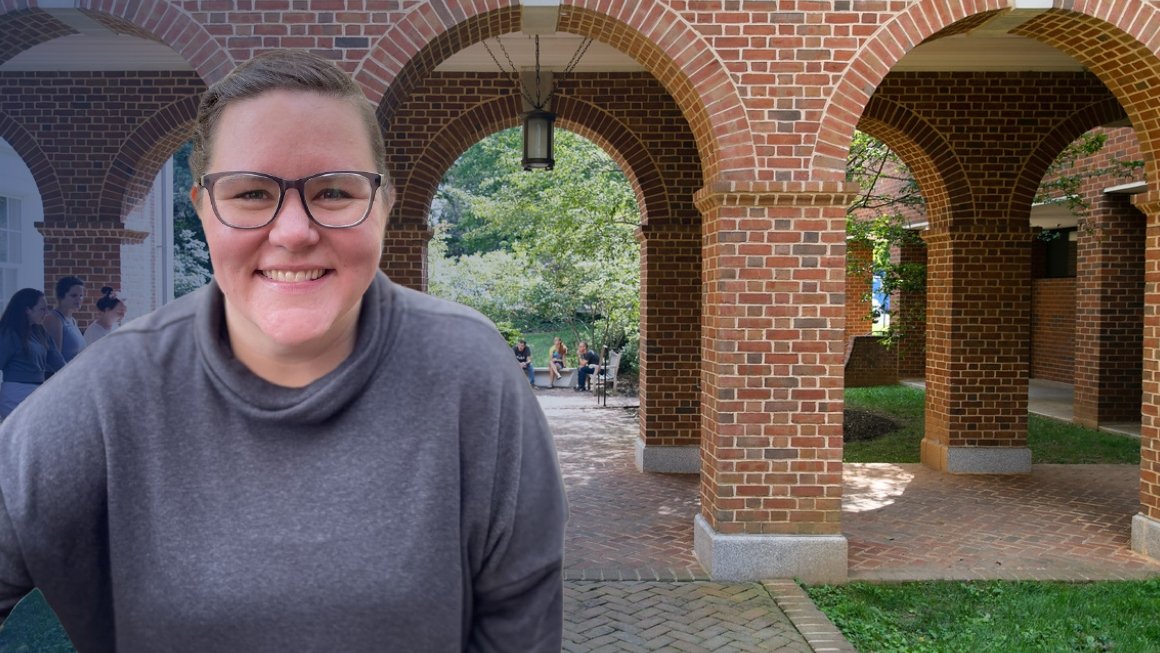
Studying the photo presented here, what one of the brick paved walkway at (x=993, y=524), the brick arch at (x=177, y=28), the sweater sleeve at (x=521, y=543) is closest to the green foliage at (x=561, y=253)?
the brick paved walkway at (x=993, y=524)

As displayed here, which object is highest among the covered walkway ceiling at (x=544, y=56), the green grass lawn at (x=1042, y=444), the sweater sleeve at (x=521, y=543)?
the covered walkway ceiling at (x=544, y=56)

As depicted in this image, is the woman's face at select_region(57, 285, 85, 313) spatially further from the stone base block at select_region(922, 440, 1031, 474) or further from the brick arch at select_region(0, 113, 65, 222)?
the stone base block at select_region(922, 440, 1031, 474)

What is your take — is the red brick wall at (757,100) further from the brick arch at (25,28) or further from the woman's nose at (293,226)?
the woman's nose at (293,226)

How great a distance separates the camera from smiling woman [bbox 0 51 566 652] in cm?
121

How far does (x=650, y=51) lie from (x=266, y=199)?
5.11 meters

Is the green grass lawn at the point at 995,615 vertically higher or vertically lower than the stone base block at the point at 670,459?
lower

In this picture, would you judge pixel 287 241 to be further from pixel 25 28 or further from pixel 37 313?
pixel 25 28

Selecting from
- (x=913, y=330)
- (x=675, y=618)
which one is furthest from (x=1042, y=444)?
(x=675, y=618)

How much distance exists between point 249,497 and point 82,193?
10.0 meters

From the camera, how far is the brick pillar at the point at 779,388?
19.0 ft

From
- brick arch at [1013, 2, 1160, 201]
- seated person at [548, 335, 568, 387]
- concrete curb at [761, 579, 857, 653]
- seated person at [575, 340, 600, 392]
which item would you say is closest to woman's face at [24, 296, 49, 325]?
concrete curb at [761, 579, 857, 653]

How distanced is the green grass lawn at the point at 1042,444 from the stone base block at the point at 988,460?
100cm

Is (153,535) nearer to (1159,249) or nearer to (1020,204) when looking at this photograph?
(1159,249)

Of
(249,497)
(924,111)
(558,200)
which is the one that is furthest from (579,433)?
(249,497)
